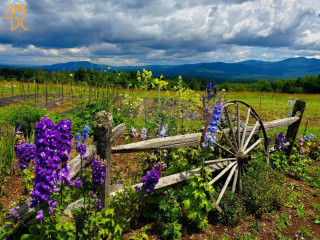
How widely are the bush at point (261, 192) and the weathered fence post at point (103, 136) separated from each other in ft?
10.0

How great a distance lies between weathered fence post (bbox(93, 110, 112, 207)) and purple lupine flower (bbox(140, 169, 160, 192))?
556mm

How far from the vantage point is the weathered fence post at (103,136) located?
128 inches

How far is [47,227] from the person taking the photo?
2.48 m

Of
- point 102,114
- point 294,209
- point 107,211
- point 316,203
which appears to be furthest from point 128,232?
point 316,203

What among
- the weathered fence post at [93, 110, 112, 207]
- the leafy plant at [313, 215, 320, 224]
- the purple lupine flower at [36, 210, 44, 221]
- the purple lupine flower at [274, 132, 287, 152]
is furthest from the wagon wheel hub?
the purple lupine flower at [36, 210, 44, 221]

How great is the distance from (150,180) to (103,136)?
→ 940mm

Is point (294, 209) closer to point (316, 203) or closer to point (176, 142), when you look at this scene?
point (316, 203)

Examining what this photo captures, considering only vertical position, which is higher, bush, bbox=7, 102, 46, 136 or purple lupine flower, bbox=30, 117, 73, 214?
purple lupine flower, bbox=30, 117, 73, 214

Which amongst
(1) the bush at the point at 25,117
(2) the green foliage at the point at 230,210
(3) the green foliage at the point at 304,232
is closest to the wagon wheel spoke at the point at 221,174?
(2) the green foliage at the point at 230,210

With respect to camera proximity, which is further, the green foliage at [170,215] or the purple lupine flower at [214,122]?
the purple lupine flower at [214,122]

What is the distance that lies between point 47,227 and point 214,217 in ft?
10.4

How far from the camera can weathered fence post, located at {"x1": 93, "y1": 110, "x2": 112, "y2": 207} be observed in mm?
3256

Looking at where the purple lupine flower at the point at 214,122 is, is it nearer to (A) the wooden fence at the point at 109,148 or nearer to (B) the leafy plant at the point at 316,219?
(A) the wooden fence at the point at 109,148

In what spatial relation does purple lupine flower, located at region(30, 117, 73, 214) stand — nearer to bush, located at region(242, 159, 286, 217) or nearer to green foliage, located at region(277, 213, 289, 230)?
bush, located at region(242, 159, 286, 217)
